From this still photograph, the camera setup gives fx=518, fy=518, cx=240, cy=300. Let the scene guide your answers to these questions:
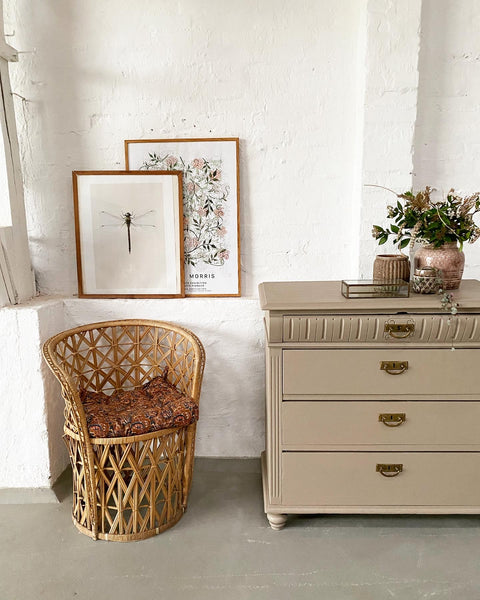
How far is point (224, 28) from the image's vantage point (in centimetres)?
259

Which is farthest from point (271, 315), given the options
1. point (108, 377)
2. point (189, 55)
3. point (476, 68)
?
point (476, 68)

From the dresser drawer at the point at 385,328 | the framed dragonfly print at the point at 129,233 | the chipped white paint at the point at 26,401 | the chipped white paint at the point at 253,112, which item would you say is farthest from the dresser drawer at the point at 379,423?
the chipped white paint at the point at 26,401

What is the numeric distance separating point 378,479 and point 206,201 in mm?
1584

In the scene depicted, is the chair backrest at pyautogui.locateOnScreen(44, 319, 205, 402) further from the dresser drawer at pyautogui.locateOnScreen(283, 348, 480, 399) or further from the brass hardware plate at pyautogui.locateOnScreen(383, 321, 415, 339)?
the brass hardware plate at pyautogui.locateOnScreen(383, 321, 415, 339)

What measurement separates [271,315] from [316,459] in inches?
26.0

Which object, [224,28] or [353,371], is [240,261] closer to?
[353,371]

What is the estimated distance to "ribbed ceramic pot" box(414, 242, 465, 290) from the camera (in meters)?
2.26

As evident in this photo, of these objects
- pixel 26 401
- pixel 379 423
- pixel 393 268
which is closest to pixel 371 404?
pixel 379 423

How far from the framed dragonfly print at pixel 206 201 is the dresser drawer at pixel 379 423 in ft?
2.83

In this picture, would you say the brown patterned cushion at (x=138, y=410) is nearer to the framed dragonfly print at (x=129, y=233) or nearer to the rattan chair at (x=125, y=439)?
the rattan chair at (x=125, y=439)

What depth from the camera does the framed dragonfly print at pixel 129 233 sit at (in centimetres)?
271

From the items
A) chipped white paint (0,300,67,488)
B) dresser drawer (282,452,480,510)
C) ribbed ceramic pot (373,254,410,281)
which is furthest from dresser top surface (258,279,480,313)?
chipped white paint (0,300,67,488)

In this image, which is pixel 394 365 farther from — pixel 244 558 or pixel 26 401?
pixel 26 401

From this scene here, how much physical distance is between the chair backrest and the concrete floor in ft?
2.09
